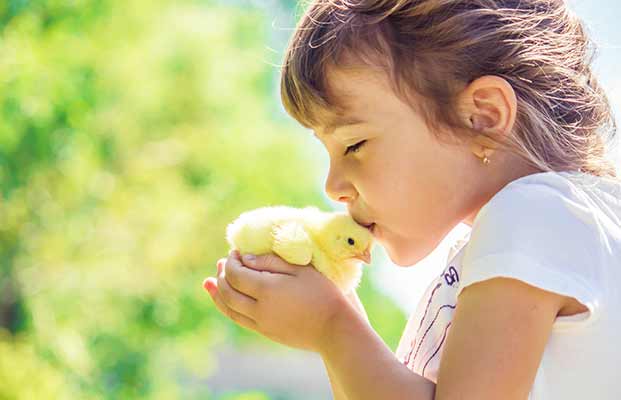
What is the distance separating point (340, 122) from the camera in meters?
0.91

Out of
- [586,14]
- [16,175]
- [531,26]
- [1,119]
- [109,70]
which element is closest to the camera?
[531,26]

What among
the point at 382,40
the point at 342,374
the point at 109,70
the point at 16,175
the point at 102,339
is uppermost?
the point at 382,40

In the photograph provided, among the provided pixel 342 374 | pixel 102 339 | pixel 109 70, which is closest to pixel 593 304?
pixel 342 374

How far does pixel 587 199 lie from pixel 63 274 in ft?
8.67

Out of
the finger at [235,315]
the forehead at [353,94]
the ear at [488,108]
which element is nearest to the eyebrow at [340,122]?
the forehead at [353,94]

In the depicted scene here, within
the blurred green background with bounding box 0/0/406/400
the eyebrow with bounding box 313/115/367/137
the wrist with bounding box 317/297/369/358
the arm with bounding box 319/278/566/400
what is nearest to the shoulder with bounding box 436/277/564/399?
the arm with bounding box 319/278/566/400

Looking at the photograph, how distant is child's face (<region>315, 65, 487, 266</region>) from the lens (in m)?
0.89

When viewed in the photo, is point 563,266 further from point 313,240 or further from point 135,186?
point 135,186

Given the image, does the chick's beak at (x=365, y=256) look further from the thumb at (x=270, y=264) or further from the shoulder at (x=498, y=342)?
the shoulder at (x=498, y=342)

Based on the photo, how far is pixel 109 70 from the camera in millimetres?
3074

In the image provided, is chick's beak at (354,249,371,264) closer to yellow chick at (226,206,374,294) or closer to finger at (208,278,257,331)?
yellow chick at (226,206,374,294)

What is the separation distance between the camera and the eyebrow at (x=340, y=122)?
901 mm

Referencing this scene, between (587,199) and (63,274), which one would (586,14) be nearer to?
(587,199)

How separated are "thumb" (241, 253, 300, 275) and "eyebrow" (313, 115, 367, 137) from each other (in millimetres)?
140
